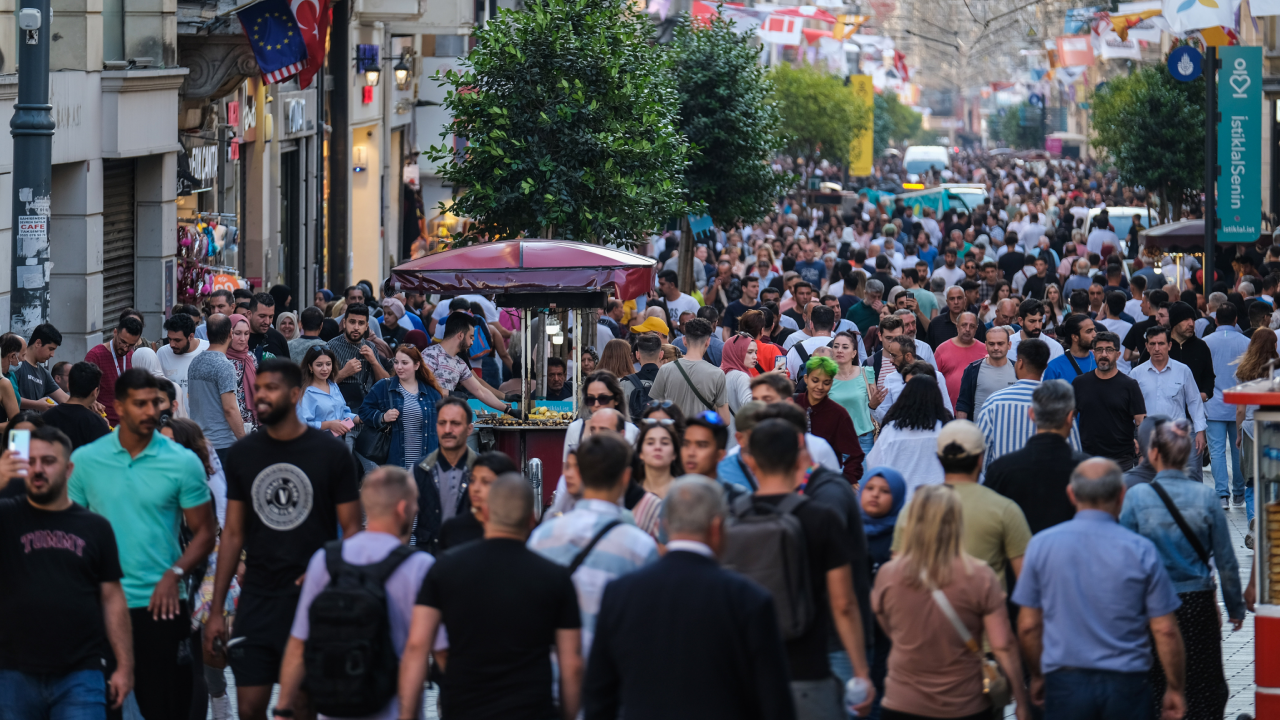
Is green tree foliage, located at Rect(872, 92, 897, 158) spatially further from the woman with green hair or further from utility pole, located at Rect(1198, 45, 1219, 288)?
the woman with green hair

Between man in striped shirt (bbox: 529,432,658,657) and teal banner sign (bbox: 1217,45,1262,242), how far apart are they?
52.8 feet

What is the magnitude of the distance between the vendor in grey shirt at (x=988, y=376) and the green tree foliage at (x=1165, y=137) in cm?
2280

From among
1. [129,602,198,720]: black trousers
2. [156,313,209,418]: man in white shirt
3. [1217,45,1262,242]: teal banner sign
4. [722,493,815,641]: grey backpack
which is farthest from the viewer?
[1217,45,1262,242]: teal banner sign

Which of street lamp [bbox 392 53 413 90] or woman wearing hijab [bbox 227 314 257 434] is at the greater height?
→ street lamp [bbox 392 53 413 90]

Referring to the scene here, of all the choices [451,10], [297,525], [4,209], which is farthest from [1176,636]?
[451,10]

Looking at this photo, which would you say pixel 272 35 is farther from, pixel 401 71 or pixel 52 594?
pixel 52 594

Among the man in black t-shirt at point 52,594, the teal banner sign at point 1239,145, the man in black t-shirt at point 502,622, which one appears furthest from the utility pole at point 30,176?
the teal banner sign at point 1239,145

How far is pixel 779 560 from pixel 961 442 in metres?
1.46

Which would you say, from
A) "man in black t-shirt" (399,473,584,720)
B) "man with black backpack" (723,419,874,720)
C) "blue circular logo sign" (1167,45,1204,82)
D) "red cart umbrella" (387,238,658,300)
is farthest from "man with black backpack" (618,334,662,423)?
"blue circular logo sign" (1167,45,1204,82)

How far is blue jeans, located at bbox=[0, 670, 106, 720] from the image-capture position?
6.33 meters

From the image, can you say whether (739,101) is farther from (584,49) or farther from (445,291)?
(445,291)

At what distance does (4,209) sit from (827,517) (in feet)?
33.8

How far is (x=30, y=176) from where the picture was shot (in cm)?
1101

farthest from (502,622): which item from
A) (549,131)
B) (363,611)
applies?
(549,131)
